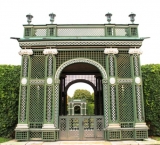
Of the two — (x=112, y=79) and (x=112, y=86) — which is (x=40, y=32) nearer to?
(x=112, y=79)

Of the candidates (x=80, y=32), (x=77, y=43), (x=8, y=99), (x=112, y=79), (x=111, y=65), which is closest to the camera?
(x=112, y=79)

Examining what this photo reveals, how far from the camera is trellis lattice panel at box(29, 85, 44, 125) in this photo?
948cm

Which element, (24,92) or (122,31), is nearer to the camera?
(24,92)

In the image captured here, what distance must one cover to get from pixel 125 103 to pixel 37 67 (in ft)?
15.7

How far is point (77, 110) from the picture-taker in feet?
117

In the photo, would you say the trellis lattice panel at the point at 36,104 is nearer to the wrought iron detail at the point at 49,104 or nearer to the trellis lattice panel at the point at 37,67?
the wrought iron detail at the point at 49,104

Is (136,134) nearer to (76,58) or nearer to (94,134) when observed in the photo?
(94,134)

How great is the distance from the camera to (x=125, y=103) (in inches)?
381

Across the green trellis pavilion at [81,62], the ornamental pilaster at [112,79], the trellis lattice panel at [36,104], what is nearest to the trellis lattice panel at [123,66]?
the green trellis pavilion at [81,62]

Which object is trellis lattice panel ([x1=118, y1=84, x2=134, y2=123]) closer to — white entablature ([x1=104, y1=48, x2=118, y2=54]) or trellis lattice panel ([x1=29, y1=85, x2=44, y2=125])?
white entablature ([x1=104, y1=48, x2=118, y2=54])

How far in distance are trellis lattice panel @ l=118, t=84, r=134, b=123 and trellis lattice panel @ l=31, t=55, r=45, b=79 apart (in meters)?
3.99

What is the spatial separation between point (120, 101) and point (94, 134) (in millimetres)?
2079

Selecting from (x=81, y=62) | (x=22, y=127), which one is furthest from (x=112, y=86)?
(x=22, y=127)

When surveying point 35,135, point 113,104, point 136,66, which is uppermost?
point 136,66
